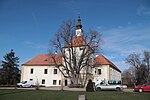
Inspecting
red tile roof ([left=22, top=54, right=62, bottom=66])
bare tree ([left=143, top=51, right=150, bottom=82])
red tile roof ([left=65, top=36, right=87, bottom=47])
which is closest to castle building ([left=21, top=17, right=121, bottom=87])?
red tile roof ([left=22, top=54, right=62, bottom=66])

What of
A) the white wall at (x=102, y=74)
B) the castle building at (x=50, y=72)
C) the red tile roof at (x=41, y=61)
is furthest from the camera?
the red tile roof at (x=41, y=61)

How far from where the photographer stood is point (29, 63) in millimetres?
59219

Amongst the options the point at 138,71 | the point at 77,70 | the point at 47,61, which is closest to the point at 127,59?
the point at 138,71

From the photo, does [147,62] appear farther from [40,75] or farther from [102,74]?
[40,75]

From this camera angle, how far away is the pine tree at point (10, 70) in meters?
55.9

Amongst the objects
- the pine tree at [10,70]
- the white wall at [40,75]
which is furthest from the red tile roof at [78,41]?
the pine tree at [10,70]

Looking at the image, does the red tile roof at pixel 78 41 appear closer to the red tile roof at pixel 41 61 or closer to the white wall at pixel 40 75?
the red tile roof at pixel 41 61

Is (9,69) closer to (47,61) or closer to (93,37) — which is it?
(47,61)

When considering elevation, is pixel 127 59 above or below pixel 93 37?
below

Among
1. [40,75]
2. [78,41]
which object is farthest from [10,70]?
[78,41]

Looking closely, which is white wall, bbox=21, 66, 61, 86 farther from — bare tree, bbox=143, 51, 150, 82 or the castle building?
bare tree, bbox=143, 51, 150, 82

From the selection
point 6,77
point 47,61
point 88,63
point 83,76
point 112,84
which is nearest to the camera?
point 112,84

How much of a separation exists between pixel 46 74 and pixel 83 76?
12.9 m

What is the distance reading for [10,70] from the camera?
57.6 metres
